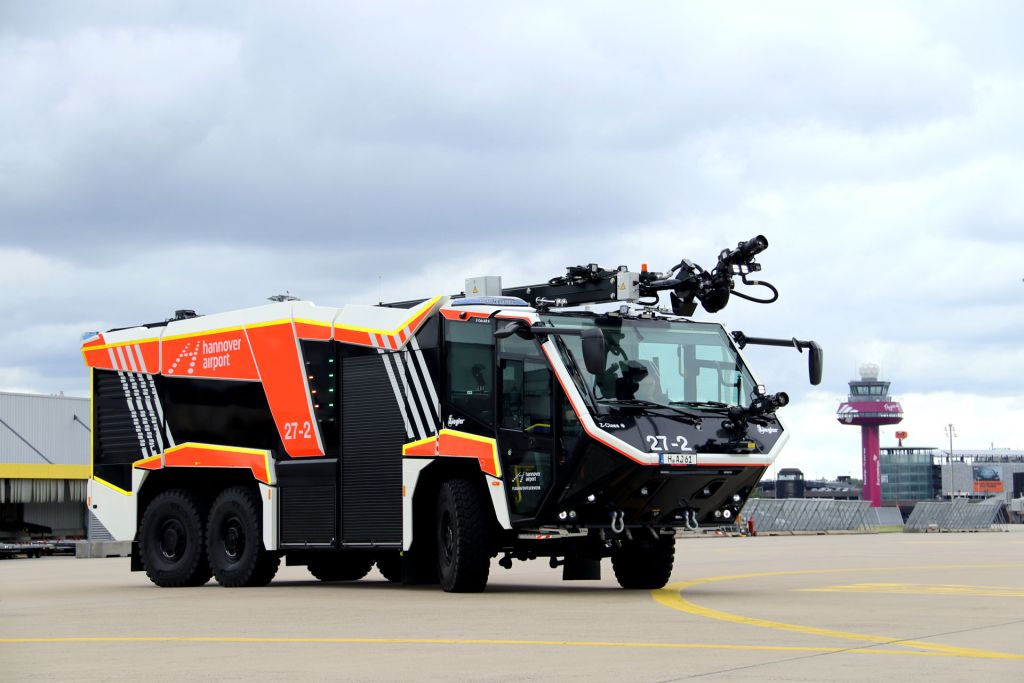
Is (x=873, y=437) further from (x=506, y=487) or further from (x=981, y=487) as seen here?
(x=506, y=487)

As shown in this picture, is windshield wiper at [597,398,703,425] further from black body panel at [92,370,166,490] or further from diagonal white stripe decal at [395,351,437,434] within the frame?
black body panel at [92,370,166,490]

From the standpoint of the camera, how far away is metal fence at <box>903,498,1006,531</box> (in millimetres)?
72000

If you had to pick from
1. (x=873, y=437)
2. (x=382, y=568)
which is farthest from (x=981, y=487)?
(x=382, y=568)

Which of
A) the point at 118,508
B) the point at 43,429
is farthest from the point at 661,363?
the point at 43,429

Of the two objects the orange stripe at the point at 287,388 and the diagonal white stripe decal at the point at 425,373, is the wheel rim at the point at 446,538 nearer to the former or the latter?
the diagonal white stripe decal at the point at 425,373

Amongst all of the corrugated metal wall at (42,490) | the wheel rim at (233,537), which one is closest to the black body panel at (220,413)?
the wheel rim at (233,537)

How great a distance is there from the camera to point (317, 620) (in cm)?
1375

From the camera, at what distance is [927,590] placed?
1762 centimetres

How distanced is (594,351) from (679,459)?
176cm

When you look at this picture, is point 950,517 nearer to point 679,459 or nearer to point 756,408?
point 756,408

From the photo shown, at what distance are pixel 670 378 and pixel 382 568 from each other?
7.09 meters

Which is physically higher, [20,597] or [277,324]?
[277,324]

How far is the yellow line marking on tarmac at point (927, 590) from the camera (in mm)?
16969

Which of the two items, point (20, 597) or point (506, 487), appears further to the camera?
point (20, 597)
